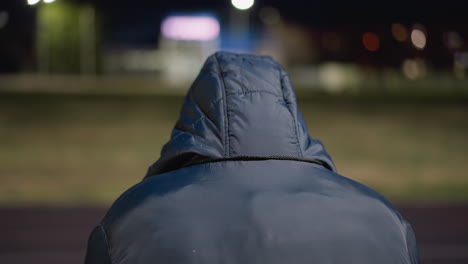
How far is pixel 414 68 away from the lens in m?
34.2

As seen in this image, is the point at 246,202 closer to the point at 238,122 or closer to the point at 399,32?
the point at 238,122

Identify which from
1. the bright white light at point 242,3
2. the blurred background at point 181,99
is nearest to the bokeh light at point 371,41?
the blurred background at point 181,99

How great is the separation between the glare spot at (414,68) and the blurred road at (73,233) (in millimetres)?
23608

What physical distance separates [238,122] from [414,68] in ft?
110

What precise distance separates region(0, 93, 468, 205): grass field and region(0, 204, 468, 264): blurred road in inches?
30.9

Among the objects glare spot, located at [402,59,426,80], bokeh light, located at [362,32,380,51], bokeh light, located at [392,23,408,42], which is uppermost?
bokeh light, located at [392,23,408,42]

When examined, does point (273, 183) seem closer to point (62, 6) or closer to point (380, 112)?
point (380, 112)

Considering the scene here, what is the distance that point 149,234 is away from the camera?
5.38ft

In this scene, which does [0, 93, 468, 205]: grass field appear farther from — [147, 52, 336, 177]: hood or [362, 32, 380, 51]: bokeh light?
[362, 32, 380, 51]: bokeh light

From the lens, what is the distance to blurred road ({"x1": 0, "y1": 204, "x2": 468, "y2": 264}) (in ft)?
23.7

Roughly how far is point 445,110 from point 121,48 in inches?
1322

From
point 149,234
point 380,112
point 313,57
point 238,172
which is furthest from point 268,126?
point 313,57

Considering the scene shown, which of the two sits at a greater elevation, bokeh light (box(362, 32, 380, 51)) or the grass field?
bokeh light (box(362, 32, 380, 51))

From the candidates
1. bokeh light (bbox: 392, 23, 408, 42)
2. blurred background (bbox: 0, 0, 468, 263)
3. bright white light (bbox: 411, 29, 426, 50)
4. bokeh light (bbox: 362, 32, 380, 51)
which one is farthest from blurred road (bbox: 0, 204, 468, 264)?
bokeh light (bbox: 362, 32, 380, 51)
